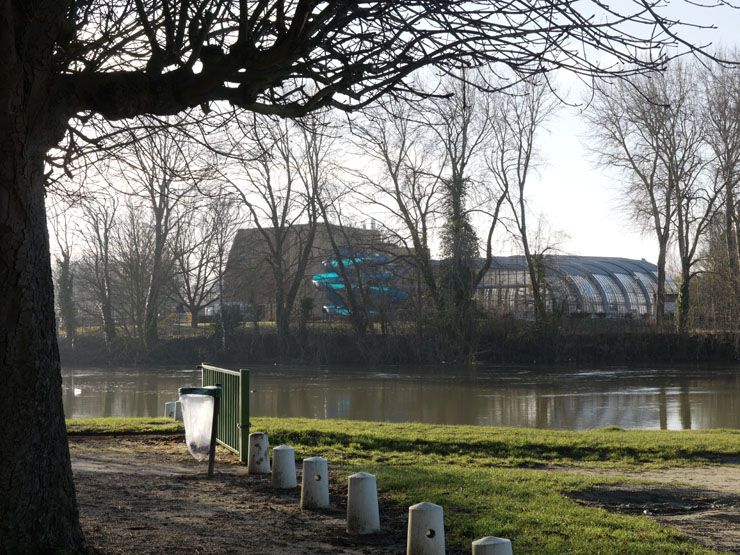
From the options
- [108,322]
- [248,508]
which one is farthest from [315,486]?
[108,322]

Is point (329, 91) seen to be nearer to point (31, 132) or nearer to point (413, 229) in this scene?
point (31, 132)

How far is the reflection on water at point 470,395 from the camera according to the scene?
23.0 m

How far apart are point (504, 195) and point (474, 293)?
5.26 meters

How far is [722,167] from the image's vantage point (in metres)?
42.2

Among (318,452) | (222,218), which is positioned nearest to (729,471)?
(318,452)

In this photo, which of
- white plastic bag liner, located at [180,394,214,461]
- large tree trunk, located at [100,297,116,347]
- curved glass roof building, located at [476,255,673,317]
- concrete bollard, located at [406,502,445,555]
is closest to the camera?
concrete bollard, located at [406,502,445,555]

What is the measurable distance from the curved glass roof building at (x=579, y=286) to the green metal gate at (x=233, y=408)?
33936 mm

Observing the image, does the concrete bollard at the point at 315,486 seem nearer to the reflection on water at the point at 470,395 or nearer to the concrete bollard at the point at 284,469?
the concrete bollard at the point at 284,469

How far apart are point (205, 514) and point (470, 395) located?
21.5 meters

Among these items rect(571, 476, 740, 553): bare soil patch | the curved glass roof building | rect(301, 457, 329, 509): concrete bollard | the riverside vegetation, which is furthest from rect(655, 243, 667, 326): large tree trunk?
rect(301, 457, 329, 509): concrete bollard

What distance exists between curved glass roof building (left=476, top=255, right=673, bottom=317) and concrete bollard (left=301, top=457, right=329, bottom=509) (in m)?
37.1

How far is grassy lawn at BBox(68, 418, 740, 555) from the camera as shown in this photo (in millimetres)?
6828

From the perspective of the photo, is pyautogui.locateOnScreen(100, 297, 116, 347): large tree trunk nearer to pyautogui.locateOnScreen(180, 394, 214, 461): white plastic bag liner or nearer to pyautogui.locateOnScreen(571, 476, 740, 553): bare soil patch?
pyautogui.locateOnScreen(180, 394, 214, 461): white plastic bag liner

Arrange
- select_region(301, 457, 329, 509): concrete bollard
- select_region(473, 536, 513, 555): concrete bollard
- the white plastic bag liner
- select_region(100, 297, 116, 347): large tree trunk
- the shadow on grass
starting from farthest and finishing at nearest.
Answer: select_region(100, 297, 116, 347): large tree trunk, the shadow on grass, the white plastic bag liner, select_region(301, 457, 329, 509): concrete bollard, select_region(473, 536, 513, 555): concrete bollard
